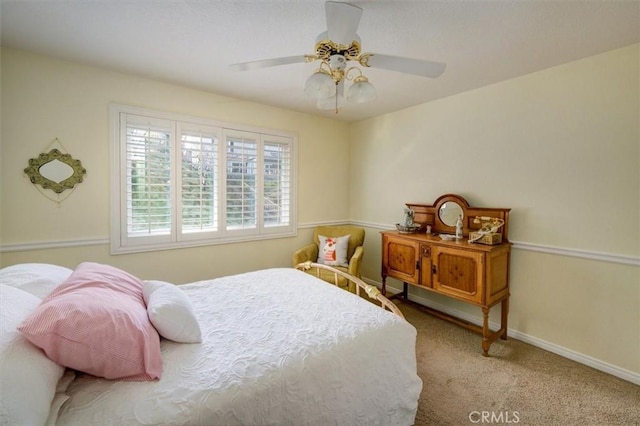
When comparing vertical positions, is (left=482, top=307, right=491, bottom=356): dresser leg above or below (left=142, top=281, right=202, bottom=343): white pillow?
below

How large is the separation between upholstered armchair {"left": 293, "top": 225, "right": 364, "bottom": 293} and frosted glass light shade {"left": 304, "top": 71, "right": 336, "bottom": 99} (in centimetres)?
215

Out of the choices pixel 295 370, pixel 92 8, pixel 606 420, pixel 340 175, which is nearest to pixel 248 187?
pixel 340 175

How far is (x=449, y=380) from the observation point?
6.89ft

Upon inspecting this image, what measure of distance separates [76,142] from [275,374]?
2732 millimetres

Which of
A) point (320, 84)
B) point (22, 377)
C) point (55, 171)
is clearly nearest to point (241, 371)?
point (22, 377)

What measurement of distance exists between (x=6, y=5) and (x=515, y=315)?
180 inches

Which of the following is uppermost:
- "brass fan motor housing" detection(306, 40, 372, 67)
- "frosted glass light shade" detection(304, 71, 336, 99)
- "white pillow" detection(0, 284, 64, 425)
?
"brass fan motor housing" detection(306, 40, 372, 67)

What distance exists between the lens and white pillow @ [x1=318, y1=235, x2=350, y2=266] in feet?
11.6


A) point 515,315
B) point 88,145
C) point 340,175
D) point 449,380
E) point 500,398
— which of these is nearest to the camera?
point 500,398

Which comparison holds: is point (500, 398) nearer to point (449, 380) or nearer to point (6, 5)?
point (449, 380)

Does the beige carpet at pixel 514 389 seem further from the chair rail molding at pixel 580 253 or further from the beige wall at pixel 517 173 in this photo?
the chair rail molding at pixel 580 253

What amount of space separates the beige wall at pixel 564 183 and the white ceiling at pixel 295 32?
28 centimetres

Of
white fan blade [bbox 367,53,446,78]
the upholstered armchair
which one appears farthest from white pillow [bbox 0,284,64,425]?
the upholstered armchair

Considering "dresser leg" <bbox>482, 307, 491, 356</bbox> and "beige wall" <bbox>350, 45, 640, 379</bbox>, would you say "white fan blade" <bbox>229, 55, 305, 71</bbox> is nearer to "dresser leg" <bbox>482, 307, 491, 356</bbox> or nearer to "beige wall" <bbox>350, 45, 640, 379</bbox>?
"beige wall" <bbox>350, 45, 640, 379</bbox>
